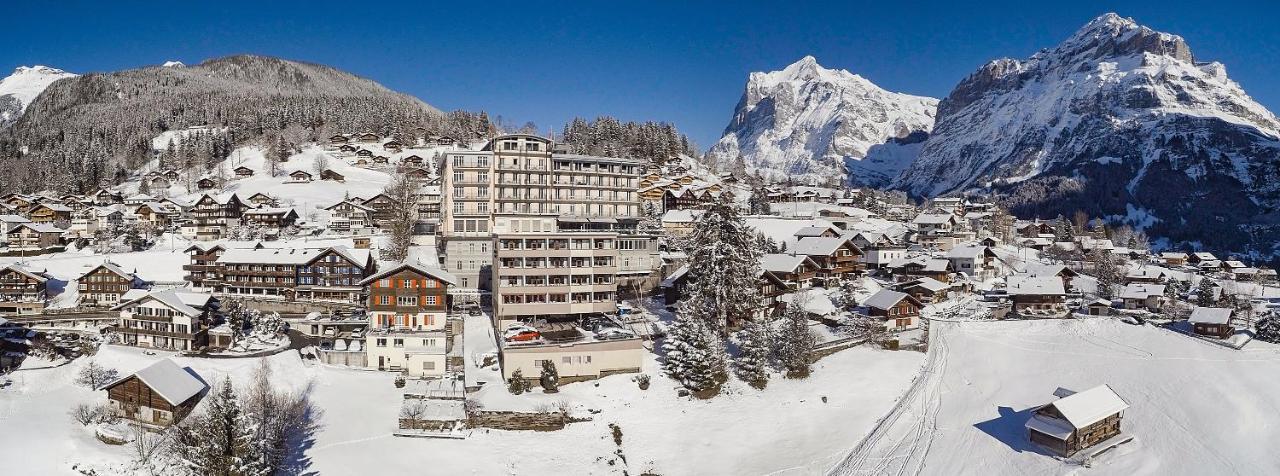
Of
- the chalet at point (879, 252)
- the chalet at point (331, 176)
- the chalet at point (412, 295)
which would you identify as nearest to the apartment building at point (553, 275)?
the chalet at point (412, 295)

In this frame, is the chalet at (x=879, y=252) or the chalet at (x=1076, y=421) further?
the chalet at (x=879, y=252)

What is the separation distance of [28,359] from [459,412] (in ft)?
103

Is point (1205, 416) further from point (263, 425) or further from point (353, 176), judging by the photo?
→ point (353, 176)

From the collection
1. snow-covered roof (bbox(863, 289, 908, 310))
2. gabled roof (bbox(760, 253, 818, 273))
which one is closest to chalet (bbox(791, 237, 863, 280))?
gabled roof (bbox(760, 253, 818, 273))

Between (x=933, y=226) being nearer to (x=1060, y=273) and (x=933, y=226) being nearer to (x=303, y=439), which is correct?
(x=1060, y=273)

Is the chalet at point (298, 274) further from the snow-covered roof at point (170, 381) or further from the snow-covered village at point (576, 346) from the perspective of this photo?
the snow-covered roof at point (170, 381)

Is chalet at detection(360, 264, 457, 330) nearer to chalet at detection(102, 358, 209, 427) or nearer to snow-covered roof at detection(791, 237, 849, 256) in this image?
chalet at detection(102, 358, 209, 427)

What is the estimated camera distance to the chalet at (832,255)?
213 ft

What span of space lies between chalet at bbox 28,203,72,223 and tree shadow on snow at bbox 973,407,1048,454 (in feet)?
342

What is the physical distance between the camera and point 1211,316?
50094 millimetres

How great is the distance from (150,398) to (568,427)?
21864 mm

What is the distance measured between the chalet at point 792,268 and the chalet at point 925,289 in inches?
312

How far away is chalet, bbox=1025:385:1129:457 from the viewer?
1302 inches

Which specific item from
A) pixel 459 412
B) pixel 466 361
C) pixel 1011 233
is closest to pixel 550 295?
pixel 466 361
